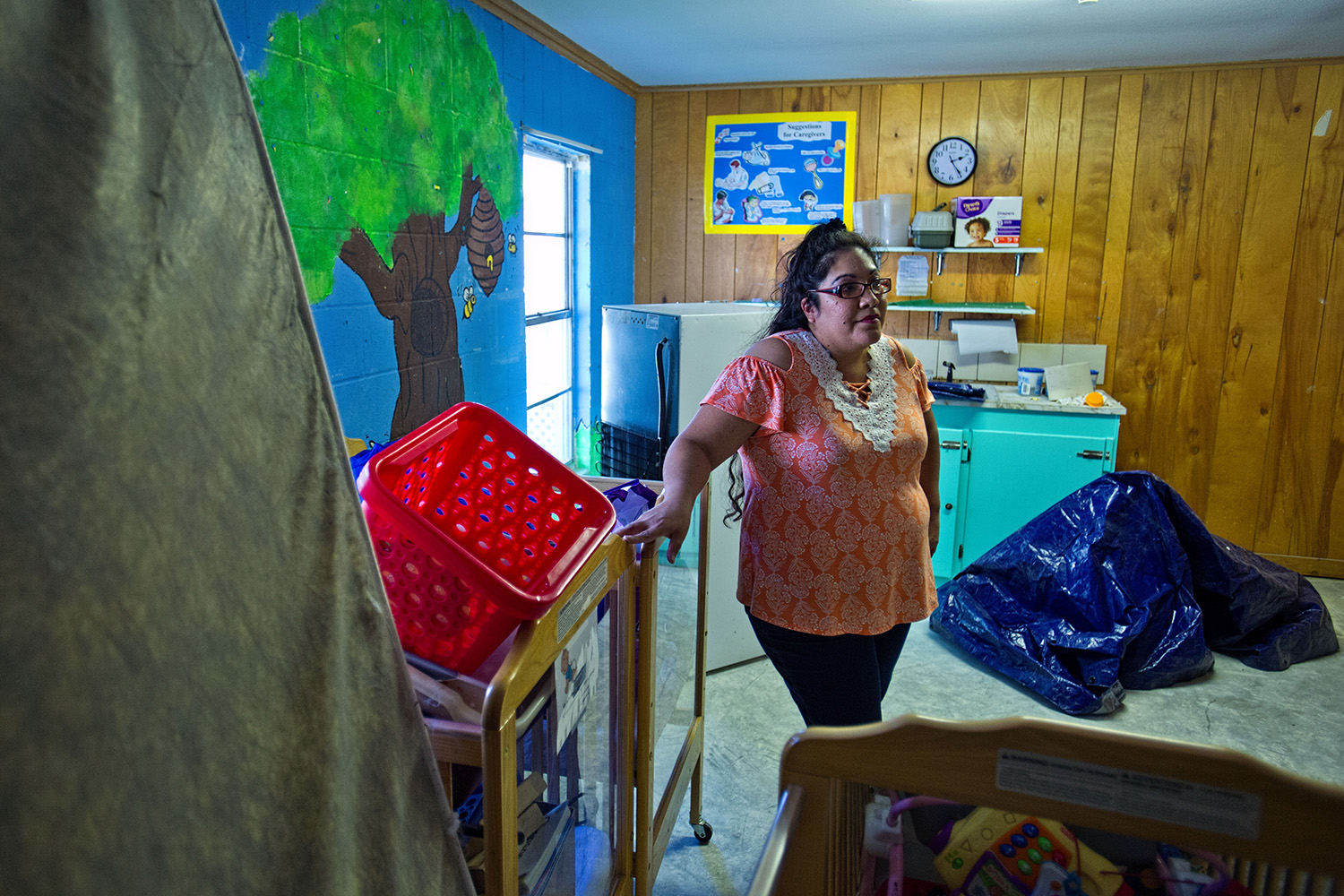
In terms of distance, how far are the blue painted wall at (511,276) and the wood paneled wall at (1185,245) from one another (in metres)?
0.69

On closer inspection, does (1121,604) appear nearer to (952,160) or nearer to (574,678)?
(952,160)

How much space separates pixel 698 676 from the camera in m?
2.23

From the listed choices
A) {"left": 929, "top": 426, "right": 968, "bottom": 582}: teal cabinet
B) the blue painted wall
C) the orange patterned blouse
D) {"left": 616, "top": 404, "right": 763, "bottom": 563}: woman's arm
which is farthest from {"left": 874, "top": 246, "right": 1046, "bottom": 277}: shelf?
{"left": 616, "top": 404, "right": 763, "bottom": 563}: woman's arm

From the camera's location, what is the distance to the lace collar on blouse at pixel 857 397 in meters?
1.65

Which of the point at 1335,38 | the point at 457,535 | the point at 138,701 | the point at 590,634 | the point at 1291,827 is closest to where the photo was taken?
the point at 138,701

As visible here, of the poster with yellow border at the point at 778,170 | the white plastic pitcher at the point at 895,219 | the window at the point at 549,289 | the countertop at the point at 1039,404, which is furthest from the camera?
the poster with yellow border at the point at 778,170

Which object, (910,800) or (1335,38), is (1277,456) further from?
(910,800)

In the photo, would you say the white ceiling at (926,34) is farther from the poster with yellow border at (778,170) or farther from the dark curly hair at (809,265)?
the dark curly hair at (809,265)

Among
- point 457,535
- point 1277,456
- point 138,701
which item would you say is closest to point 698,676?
point 457,535

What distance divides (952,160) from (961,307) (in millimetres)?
699

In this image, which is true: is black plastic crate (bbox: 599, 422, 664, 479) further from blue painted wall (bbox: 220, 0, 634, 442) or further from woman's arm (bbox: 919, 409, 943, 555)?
woman's arm (bbox: 919, 409, 943, 555)

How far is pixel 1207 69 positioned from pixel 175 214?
446 cm

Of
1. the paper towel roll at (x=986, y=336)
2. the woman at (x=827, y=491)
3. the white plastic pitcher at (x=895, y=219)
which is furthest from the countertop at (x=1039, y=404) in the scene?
the woman at (x=827, y=491)

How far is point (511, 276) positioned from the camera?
3088mm
